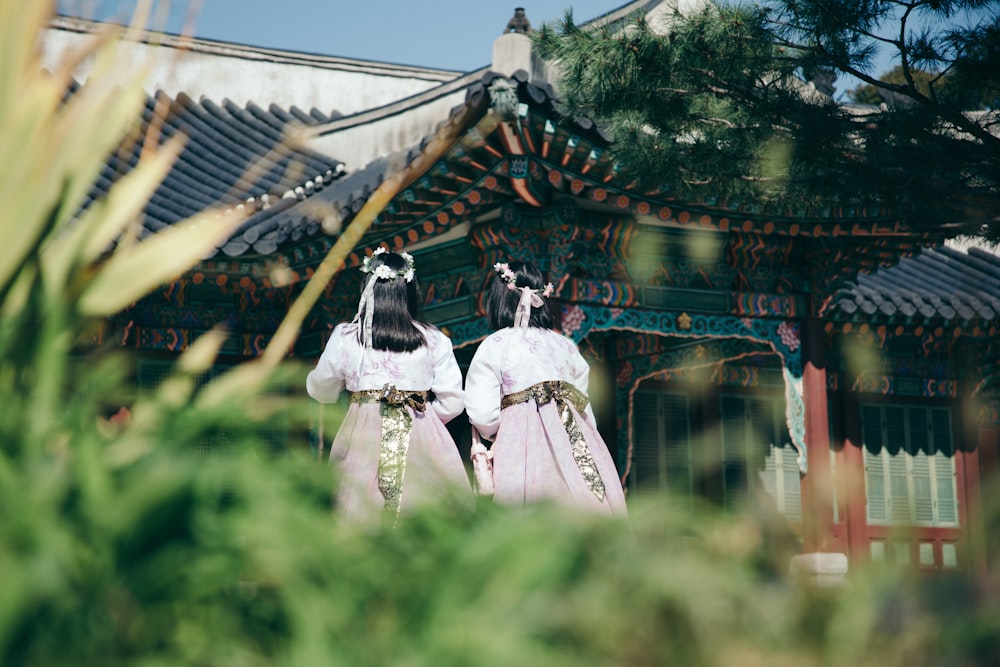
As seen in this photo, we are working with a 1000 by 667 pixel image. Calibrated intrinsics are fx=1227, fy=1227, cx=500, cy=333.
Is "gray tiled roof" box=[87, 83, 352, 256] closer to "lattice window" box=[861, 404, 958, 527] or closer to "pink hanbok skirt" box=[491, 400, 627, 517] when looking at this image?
"pink hanbok skirt" box=[491, 400, 627, 517]

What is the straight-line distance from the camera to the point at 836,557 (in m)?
7.59

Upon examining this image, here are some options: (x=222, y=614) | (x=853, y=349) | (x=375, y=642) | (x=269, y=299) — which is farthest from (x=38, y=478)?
(x=853, y=349)

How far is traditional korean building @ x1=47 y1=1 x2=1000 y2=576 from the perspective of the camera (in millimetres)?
7020

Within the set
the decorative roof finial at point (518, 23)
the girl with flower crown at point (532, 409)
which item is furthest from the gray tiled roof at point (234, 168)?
the girl with flower crown at point (532, 409)

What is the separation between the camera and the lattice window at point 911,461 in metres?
10.0

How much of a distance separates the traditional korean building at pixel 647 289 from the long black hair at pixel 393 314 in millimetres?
1014

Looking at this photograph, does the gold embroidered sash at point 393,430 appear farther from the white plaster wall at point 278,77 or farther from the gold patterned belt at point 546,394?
the white plaster wall at point 278,77

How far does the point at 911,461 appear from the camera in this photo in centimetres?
1014

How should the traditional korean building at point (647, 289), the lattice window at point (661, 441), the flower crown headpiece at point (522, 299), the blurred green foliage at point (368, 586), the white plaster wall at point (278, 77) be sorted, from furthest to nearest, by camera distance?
the white plaster wall at point (278, 77) → the lattice window at point (661, 441) → the traditional korean building at point (647, 289) → the flower crown headpiece at point (522, 299) → the blurred green foliage at point (368, 586)

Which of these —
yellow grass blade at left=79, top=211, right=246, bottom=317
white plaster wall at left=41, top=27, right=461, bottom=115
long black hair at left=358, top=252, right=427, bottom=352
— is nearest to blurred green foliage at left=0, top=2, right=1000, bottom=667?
yellow grass blade at left=79, top=211, right=246, bottom=317

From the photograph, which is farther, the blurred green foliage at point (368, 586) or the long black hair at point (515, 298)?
the long black hair at point (515, 298)

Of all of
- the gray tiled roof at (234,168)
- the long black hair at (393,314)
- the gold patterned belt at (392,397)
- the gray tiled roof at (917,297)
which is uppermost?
the gray tiled roof at (234,168)

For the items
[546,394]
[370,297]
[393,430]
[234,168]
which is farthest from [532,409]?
[234,168]

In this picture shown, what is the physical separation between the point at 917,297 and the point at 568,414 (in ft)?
16.4
